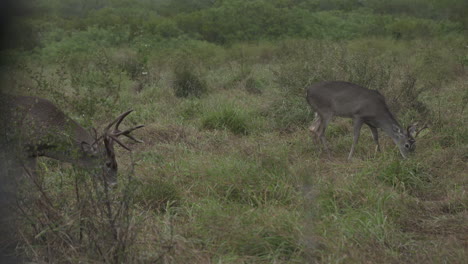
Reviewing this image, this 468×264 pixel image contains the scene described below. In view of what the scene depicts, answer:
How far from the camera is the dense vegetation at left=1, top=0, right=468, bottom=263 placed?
13.3 feet

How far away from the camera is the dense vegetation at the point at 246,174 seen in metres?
4.04

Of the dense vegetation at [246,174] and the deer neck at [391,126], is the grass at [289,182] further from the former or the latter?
the deer neck at [391,126]

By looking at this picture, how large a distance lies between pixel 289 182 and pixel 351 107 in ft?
8.32

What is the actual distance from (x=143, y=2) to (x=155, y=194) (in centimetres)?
2819

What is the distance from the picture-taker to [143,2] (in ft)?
105

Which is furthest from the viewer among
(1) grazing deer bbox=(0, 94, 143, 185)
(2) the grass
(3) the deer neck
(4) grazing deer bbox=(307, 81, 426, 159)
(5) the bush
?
(5) the bush

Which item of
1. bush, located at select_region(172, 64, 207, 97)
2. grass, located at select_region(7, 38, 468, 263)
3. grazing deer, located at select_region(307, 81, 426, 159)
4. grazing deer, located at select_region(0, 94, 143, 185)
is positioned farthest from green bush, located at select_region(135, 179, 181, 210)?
bush, located at select_region(172, 64, 207, 97)

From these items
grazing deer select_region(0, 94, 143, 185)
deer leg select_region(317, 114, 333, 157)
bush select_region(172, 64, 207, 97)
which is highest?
grazing deer select_region(0, 94, 143, 185)

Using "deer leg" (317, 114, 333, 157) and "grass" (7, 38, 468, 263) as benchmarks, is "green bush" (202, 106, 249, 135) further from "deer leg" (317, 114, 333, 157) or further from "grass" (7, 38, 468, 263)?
"deer leg" (317, 114, 333, 157)

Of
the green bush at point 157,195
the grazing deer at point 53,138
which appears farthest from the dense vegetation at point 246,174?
the grazing deer at point 53,138

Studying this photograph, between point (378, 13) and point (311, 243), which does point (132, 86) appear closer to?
point (311, 243)

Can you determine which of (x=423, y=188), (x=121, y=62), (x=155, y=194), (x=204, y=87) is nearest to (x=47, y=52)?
(x=121, y=62)

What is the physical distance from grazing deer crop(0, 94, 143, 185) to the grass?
295mm

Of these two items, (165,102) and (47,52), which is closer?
(165,102)
